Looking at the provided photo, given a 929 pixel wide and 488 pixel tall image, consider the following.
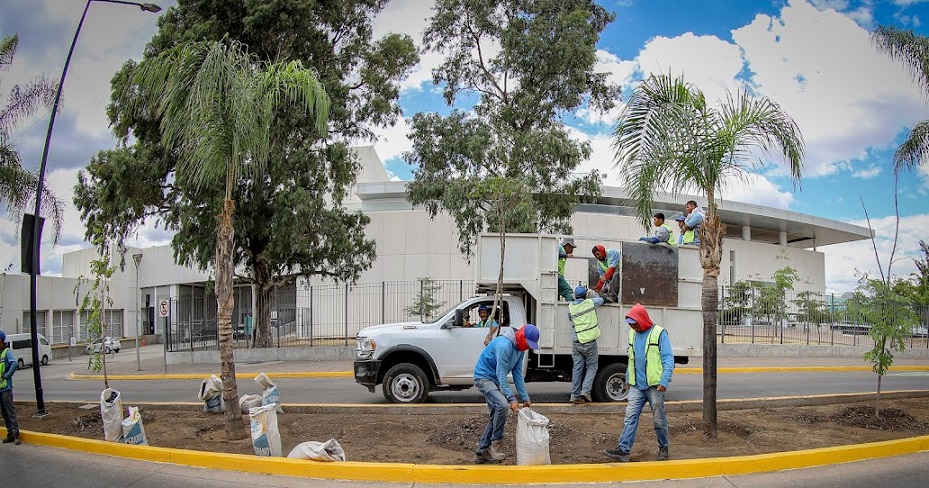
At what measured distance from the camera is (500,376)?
738 cm

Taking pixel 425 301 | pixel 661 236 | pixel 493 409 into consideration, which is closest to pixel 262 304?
pixel 425 301

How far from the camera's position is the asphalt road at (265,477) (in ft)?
23.2

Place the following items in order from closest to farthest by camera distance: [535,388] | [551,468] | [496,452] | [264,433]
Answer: [551,468] → [496,452] → [264,433] → [535,388]

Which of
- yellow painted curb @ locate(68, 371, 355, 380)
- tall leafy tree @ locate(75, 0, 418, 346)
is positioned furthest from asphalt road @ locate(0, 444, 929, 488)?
tall leafy tree @ locate(75, 0, 418, 346)

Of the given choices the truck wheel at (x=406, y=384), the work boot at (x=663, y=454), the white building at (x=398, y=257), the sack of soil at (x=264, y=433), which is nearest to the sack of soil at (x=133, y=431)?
the sack of soil at (x=264, y=433)

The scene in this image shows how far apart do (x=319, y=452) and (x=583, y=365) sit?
491 cm

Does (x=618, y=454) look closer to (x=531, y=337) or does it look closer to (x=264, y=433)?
(x=531, y=337)

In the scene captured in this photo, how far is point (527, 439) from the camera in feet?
23.9

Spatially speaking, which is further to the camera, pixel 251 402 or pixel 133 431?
pixel 251 402

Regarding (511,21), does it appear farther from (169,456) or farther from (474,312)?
(169,456)

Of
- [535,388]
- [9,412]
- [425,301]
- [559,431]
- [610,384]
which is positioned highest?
[425,301]

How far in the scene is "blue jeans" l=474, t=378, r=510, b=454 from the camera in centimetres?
736

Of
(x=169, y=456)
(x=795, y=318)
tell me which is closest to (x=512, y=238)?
(x=169, y=456)

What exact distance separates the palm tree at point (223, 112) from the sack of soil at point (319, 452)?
6.36 ft
